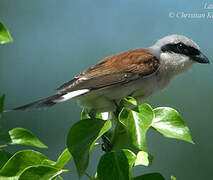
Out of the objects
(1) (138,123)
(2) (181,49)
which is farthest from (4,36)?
(2) (181,49)

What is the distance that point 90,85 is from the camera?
233cm

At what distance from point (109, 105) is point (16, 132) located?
2.74 feet

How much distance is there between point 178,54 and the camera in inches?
110

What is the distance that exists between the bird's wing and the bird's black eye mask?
15 centimetres

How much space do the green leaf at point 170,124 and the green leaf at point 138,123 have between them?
0.30 feet

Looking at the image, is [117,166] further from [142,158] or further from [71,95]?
[71,95]

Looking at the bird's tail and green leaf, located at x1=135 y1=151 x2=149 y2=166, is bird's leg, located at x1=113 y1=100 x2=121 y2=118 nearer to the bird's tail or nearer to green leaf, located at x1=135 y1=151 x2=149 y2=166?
the bird's tail

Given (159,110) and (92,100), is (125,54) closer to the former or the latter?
(92,100)

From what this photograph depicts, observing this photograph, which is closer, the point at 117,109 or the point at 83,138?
the point at 83,138

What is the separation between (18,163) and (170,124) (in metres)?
0.61

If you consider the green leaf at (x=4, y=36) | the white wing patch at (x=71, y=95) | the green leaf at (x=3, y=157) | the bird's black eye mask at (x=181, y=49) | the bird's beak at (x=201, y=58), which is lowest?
the bird's beak at (x=201, y=58)

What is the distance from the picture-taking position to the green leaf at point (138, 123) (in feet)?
4.93

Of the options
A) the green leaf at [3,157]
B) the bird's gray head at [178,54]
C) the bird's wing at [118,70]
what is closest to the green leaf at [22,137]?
the green leaf at [3,157]

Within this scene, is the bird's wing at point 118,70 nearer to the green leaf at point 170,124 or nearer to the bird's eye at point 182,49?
the bird's eye at point 182,49
